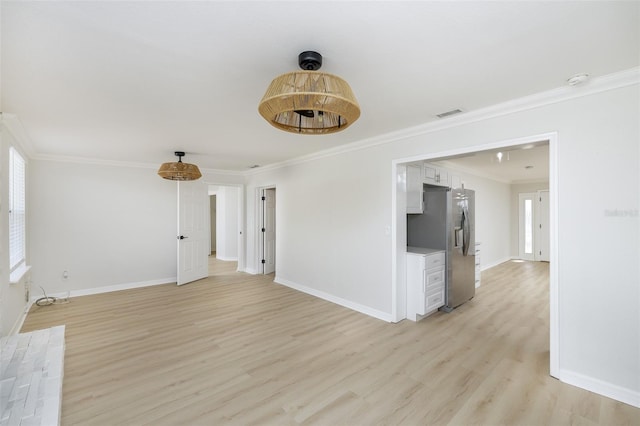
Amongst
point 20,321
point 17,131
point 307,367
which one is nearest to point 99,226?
point 20,321

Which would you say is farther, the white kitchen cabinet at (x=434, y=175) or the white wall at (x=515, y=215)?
the white wall at (x=515, y=215)

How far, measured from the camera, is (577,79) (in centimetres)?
214

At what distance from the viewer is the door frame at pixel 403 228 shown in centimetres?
241

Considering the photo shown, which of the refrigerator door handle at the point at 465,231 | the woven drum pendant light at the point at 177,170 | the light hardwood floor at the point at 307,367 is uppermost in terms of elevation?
the woven drum pendant light at the point at 177,170

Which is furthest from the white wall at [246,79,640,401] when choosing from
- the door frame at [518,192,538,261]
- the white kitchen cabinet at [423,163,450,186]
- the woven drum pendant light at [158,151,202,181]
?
the door frame at [518,192,538,261]

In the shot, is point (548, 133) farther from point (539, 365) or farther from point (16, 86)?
point (16, 86)

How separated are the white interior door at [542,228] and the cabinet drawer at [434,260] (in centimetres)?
579

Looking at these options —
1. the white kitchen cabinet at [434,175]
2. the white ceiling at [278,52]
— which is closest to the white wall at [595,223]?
the white ceiling at [278,52]

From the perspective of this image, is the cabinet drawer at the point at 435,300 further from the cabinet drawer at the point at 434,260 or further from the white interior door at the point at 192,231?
the white interior door at the point at 192,231

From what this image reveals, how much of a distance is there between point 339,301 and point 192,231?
10.9 ft

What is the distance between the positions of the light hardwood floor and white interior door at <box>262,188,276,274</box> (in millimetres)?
2192

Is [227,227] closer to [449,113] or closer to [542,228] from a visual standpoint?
[449,113]

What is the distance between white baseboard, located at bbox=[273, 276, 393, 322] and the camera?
12.6ft

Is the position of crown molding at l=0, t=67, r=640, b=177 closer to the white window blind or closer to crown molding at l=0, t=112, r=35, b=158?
Answer: crown molding at l=0, t=112, r=35, b=158
